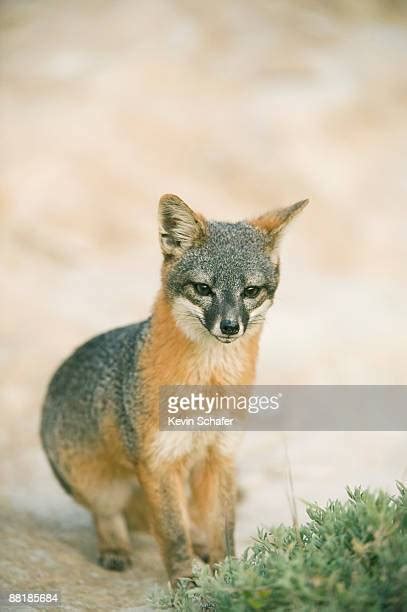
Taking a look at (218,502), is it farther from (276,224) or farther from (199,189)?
(199,189)

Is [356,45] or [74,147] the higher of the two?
[74,147]

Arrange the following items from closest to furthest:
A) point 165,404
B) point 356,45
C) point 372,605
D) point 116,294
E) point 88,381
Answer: point 372,605, point 165,404, point 88,381, point 356,45, point 116,294

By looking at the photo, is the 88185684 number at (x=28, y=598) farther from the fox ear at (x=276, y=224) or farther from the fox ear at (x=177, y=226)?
the fox ear at (x=276, y=224)

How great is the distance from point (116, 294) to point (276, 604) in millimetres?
3687

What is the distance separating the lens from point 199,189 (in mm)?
5965

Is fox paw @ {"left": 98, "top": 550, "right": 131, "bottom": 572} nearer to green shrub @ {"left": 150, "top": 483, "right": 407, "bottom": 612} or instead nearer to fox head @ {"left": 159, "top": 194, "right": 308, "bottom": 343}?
green shrub @ {"left": 150, "top": 483, "right": 407, "bottom": 612}

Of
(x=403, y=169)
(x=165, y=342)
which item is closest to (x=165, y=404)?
(x=165, y=342)

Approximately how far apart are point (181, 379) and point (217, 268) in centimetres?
48

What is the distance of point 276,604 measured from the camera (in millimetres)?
2090

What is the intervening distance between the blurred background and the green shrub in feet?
2.96

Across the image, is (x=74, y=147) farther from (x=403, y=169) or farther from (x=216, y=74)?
(x=403, y=169)

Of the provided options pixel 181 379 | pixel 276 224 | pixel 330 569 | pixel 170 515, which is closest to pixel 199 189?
pixel 276 224

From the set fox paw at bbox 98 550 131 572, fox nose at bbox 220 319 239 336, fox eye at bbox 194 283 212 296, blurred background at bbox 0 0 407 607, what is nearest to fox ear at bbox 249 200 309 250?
fox eye at bbox 194 283 212 296

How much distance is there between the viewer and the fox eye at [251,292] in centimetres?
281
